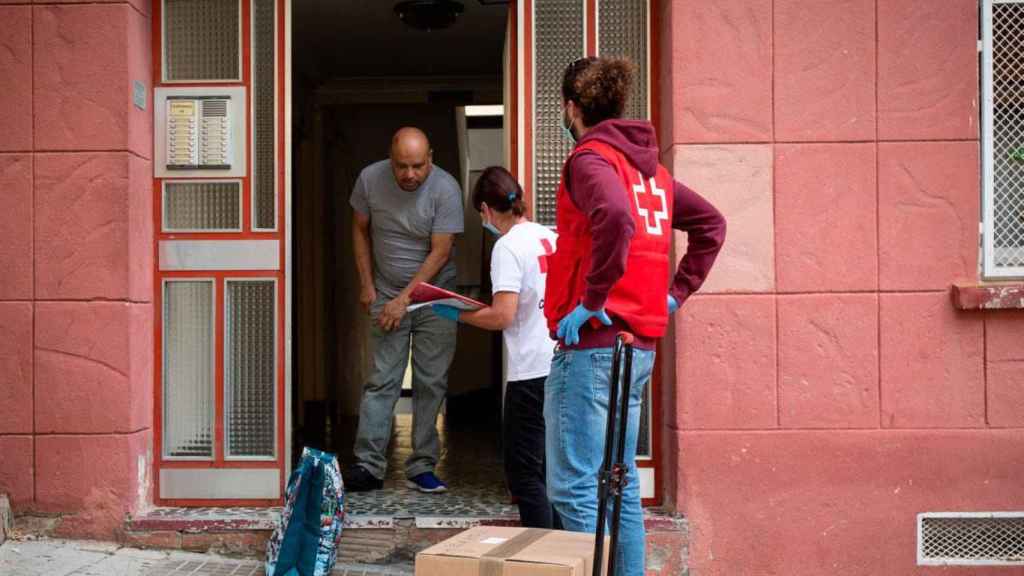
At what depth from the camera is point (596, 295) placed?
3129 millimetres

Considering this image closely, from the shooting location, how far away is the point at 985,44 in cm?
496

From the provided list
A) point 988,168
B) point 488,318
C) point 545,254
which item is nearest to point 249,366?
point 488,318

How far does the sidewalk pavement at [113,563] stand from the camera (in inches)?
180

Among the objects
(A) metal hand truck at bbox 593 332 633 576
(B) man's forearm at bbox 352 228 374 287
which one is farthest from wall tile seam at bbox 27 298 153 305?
(A) metal hand truck at bbox 593 332 633 576

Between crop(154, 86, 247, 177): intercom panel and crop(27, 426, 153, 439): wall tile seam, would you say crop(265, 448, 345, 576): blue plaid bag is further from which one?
crop(154, 86, 247, 177): intercom panel

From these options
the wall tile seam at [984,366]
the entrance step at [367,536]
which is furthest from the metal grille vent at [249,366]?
the wall tile seam at [984,366]

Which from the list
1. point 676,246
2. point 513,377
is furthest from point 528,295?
point 676,246

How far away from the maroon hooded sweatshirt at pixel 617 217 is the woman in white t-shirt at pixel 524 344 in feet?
2.69

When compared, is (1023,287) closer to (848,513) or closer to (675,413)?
(848,513)

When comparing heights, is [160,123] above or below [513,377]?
above

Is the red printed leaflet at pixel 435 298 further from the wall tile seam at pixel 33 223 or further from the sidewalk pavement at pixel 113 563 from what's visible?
the wall tile seam at pixel 33 223

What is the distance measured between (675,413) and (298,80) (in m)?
5.59

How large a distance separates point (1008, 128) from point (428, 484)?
3364 millimetres

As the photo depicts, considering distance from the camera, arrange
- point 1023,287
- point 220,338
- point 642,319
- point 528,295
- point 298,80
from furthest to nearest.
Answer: point 298,80 → point 220,338 → point 1023,287 → point 528,295 → point 642,319
